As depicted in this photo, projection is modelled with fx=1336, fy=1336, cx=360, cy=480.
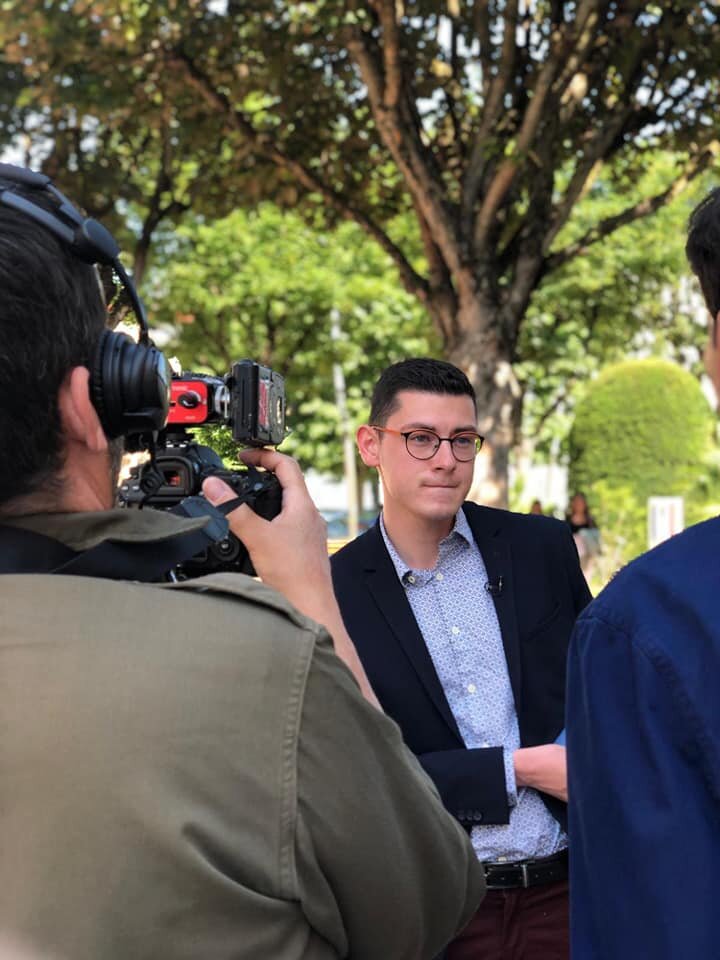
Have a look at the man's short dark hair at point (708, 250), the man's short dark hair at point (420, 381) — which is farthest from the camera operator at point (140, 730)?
the man's short dark hair at point (420, 381)

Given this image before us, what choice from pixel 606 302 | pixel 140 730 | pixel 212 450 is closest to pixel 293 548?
pixel 212 450

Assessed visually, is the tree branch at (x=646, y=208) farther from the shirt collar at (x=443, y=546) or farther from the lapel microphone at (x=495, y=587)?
the lapel microphone at (x=495, y=587)

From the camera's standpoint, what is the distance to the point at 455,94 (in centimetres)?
1157

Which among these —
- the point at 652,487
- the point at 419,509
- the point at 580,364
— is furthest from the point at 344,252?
the point at 419,509

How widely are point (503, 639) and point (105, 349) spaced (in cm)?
185

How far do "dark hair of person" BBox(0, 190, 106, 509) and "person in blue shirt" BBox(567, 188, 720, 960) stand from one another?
2.06 ft

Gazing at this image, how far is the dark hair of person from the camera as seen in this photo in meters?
1.45

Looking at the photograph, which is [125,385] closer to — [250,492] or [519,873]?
[250,492]

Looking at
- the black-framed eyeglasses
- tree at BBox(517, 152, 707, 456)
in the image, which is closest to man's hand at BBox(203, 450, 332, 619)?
the black-framed eyeglasses

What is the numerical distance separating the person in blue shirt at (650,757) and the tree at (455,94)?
28.7 ft

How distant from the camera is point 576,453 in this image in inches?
874

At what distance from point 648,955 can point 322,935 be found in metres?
0.37

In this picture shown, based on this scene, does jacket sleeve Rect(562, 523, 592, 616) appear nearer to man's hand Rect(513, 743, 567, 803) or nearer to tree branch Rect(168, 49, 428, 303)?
man's hand Rect(513, 743, 567, 803)

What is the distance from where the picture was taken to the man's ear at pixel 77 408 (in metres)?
1.50
